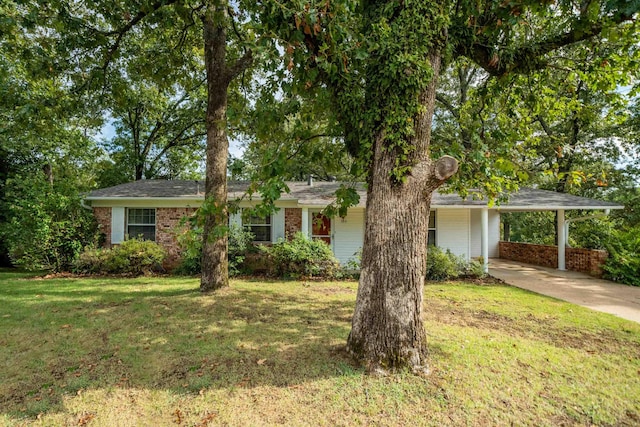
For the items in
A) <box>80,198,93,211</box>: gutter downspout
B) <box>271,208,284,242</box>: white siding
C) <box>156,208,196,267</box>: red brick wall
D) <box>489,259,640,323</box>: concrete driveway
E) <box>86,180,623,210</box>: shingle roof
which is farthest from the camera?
<box>271,208,284,242</box>: white siding

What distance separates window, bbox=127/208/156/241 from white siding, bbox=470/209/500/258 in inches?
536

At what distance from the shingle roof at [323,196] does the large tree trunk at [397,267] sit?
6576 millimetres

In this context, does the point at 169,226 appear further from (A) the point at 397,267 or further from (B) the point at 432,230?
(A) the point at 397,267

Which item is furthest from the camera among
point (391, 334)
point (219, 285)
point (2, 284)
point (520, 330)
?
point (2, 284)

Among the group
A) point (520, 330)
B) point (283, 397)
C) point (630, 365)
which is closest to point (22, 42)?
point (283, 397)

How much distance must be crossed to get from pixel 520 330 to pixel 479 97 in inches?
165

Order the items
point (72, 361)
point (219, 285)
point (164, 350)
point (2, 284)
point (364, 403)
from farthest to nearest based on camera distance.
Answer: point (2, 284)
point (219, 285)
point (164, 350)
point (72, 361)
point (364, 403)

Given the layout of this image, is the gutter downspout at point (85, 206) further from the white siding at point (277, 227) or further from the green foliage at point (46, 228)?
the white siding at point (277, 227)

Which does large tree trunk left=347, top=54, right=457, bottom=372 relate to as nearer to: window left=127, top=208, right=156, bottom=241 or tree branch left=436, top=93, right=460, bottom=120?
window left=127, top=208, right=156, bottom=241

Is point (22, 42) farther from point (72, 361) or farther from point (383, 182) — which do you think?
point (383, 182)

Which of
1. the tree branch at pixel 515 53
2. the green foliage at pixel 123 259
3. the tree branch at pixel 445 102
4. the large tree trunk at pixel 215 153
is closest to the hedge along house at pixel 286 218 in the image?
the green foliage at pixel 123 259

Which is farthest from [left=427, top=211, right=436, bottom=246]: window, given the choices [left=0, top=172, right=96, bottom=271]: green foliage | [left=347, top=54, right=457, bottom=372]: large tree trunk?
[left=0, top=172, right=96, bottom=271]: green foliage

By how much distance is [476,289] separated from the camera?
29.5 feet

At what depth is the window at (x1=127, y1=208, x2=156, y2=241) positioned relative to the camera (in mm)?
12094
